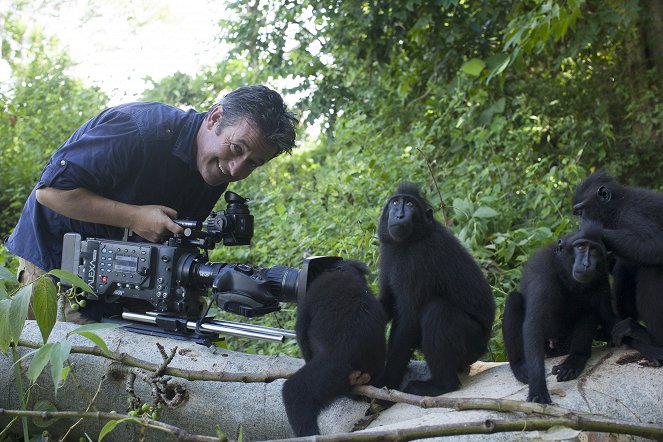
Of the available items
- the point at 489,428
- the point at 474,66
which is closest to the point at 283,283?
the point at 489,428

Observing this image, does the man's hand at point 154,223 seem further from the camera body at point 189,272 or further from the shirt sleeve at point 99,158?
the shirt sleeve at point 99,158

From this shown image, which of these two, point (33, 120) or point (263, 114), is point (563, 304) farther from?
point (33, 120)

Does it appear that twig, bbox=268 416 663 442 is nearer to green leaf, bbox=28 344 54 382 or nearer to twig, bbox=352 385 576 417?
twig, bbox=352 385 576 417

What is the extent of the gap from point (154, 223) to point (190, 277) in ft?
1.34

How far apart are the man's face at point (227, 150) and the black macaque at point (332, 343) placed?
1.01 metres

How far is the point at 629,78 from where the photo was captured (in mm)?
8430

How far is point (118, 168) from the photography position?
429cm

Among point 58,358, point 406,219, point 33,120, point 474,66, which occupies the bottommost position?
point 58,358

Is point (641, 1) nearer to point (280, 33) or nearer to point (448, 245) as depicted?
point (280, 33)

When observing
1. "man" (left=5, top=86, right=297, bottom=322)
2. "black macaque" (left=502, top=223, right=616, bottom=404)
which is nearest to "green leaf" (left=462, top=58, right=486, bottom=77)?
"man" (left=5, top=86, right=297, bottom=322)

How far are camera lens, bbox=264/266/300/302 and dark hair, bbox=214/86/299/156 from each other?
0.94 metres

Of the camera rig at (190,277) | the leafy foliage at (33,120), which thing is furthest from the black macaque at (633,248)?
the leafy foliage at (33,120)

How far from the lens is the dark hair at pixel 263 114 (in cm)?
428

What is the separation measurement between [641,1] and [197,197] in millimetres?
5663
